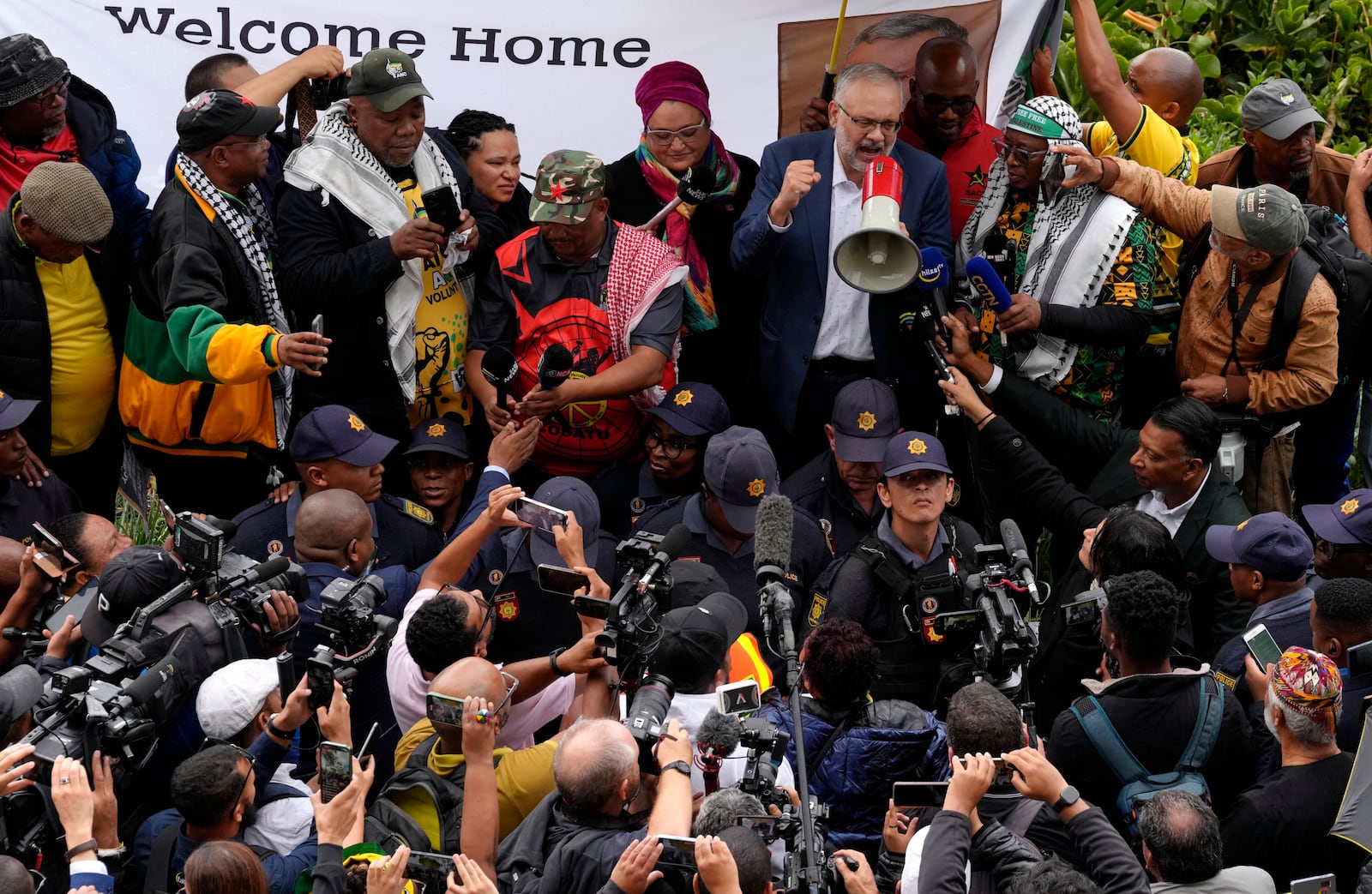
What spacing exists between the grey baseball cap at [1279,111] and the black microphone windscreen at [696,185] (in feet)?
8.12

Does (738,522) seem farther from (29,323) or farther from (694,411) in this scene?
(29,323)

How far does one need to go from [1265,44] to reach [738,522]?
6.55 m

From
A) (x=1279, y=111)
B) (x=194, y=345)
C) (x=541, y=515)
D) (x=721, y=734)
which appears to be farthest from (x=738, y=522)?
(x=1279, y=111)

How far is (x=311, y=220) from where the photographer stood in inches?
273

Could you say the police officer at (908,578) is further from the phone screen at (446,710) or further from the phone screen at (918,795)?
the phone screen at (446,710)

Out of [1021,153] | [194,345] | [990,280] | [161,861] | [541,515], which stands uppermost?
[1021,153]

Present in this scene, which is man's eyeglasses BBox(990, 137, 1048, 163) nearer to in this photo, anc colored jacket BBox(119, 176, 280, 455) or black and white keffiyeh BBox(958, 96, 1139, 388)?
black and white keffiyeh BBox(958, 96, 1139, 388)

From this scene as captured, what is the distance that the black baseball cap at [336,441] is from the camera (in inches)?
262

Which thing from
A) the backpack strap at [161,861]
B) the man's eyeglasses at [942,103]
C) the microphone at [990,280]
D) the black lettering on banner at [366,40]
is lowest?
the backpack strap at [161,861]

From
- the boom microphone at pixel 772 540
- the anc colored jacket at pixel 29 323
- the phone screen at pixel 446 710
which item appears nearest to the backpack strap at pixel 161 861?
the phone screen at pixel 446 710

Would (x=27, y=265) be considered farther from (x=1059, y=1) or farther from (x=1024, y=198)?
(x=1059, y=1)

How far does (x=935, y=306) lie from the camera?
23.5 ft

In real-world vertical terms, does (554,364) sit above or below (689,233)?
below

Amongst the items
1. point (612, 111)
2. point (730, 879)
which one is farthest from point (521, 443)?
point (730, 879)
